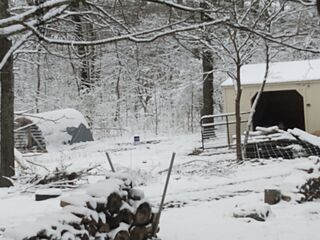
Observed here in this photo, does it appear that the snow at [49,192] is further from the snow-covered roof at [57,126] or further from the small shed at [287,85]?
the snow-covered roof at [57,126]

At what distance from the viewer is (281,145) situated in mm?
14586

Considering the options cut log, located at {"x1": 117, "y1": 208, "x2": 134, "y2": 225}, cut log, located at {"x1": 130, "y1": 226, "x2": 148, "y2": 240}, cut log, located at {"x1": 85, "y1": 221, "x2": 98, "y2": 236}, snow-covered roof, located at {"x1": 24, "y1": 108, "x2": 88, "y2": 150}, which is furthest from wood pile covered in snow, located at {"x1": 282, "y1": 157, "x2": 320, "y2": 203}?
Result: snow-covered roof, located at {"x1": 24, "y1": 108, "x2": 88, "y2": 150}

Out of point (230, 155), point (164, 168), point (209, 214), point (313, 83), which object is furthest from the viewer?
point (313, 83)

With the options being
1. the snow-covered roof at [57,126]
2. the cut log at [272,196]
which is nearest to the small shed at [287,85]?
the snow-covered roof at [57,126]

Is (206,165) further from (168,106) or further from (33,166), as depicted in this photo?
(168,106)

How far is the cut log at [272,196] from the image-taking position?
8.41 m

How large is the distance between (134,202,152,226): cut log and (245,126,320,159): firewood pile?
867 cm

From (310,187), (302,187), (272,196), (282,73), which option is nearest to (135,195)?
(272,196)

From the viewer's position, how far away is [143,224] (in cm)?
605

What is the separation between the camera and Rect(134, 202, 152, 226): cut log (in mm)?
5965

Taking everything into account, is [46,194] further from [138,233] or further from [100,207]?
[100,207]

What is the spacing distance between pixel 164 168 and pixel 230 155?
9.88ft

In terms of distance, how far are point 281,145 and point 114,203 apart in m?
9.57

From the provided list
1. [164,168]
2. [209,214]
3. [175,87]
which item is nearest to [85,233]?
[209,214]
